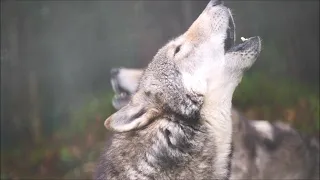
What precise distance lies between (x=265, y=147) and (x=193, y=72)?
2.05m

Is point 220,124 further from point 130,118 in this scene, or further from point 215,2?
point 215,2

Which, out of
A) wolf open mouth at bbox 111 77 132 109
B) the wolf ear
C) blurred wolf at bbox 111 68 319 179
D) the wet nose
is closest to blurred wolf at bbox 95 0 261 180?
the wolf ear

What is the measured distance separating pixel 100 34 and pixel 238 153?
6.24ft

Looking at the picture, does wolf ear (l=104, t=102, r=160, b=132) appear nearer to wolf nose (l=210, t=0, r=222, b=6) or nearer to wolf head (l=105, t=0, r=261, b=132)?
wolf head (l=105, t=0, r=261, b=132)

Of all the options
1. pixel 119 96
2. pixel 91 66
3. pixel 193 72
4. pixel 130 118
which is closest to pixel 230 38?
pixel 193 72

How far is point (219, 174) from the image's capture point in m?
4.13

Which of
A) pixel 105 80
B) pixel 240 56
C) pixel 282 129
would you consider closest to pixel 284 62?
pixel 282 129

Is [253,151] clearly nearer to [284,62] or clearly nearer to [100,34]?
[284,62]

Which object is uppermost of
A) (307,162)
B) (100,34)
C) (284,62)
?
(100,34)

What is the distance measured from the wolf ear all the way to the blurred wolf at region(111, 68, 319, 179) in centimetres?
161

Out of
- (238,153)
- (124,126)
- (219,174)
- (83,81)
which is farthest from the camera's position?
(83,81)

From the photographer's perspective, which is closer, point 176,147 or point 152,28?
point 176,147

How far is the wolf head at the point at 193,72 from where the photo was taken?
13.1 ft

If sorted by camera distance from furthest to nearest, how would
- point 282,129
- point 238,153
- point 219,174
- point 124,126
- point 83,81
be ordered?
point 83,81
point 282,129
point 238,153
point 219,174
point 124,126
